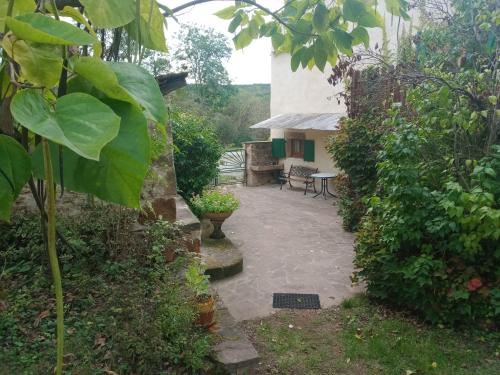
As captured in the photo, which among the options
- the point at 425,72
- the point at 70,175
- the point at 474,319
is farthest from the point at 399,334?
the point at 70,175

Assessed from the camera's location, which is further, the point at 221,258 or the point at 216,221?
the point at 216,221

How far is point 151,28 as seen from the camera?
1.99 feet

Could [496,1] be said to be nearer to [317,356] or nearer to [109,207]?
[317,356]

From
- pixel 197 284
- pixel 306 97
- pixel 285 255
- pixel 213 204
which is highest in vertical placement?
pixel 306 97

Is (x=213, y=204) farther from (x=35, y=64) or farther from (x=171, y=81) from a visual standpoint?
(x=35, y=64)

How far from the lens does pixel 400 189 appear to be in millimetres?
4816

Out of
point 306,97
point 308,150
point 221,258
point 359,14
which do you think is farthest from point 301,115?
point 359,14

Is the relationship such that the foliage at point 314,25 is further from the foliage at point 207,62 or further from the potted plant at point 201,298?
the foliage at point 207,62

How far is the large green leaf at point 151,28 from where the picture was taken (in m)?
0.58

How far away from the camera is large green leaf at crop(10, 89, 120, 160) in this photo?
272 mm

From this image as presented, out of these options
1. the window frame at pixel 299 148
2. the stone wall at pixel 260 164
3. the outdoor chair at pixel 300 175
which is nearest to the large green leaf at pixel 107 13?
the outdoor chair at pixel 300 175

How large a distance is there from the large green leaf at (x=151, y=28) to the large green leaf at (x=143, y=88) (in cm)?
21

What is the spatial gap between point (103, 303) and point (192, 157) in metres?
6.06

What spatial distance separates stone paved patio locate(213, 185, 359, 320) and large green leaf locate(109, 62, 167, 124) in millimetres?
4982
